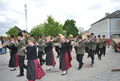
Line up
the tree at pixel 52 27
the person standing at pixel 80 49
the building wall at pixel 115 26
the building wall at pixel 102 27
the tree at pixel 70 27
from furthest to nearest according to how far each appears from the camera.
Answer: the tree at pixel 70 27 → the building wall at pixel 102 27 → the building wall at pixel 115 26 → the tree at pixel 52 27 → the person standing at pixel 80 49

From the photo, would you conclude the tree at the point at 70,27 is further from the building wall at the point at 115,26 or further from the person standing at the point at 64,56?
the person standing at the point at 64,56

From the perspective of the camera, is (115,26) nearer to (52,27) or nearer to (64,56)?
(52,27)

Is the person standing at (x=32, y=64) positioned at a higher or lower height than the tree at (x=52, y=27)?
lower

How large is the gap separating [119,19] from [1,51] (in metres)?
51.4

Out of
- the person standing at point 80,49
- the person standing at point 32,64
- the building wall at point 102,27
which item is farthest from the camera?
the building wall at point 102,27

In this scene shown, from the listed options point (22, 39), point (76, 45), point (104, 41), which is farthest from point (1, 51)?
point (22, 39)

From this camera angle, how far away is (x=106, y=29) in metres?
76.5

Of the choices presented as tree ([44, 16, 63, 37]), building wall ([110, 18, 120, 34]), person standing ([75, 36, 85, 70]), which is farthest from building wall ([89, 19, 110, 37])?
person standing ([75, 36, 85, 70])

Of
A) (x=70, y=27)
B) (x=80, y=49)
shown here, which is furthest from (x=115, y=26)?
(x=80, y=49)

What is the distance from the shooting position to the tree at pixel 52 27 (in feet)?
237

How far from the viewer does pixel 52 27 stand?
2876 inches

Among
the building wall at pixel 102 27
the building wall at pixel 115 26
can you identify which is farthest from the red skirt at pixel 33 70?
the building wall at pixel 102 27

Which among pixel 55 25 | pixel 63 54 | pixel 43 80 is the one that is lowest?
pixel 43 80

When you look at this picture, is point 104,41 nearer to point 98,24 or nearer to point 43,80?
point 43,80
